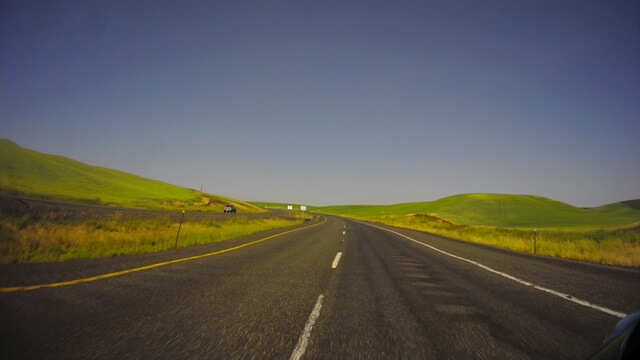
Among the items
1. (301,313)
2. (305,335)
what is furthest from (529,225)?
(305,335)

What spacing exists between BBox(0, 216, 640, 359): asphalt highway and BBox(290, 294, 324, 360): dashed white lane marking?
0.02m

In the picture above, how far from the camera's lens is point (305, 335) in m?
3.50

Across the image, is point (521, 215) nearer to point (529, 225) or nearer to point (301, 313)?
point (529, 225)

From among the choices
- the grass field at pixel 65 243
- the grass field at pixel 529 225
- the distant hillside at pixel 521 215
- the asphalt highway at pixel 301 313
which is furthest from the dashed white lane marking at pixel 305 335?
the distant hillside at pixel 521 215

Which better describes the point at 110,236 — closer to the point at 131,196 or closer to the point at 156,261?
the point at 156,261

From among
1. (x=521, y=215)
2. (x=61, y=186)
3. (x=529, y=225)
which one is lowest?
(x=529, y=225)

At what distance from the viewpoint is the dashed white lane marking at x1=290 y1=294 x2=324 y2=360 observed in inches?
118

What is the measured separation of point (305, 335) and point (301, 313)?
83 centimetres

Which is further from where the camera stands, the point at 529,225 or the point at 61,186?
the point at 529,225

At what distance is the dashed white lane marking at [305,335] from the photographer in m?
3.01

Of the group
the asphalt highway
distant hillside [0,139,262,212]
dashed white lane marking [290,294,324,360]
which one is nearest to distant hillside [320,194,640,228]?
distant hillside [0,139,262,212]

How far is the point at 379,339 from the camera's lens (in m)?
3.48

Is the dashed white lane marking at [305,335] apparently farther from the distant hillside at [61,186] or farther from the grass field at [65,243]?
the distant hillside at [61,186]

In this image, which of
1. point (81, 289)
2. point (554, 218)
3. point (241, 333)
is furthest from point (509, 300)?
point (554, 218)
